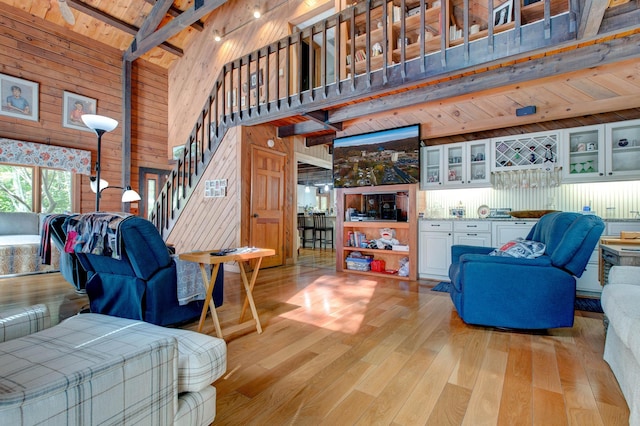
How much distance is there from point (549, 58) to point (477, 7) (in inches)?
55.4

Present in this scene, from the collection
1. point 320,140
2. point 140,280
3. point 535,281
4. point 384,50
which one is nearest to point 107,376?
point 140,280

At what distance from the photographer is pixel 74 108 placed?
6.43m

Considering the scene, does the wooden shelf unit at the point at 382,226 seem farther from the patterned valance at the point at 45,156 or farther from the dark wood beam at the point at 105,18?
the dark wood beam at the point at 105,18

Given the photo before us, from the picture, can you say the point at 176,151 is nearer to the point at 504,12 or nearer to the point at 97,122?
the point at 97,122

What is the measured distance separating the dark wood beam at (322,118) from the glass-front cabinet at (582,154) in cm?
322

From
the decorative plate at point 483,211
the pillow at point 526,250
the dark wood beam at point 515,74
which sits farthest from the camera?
the decorative plate at point 483,211

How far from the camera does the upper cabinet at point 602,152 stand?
3.76 m

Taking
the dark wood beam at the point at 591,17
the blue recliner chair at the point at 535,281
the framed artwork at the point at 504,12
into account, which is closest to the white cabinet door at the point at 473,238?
the blue recliner chair at the point at 535,281

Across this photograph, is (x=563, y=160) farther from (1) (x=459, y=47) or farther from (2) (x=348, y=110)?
(2) (x=348, y=110)

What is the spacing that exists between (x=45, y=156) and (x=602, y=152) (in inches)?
352

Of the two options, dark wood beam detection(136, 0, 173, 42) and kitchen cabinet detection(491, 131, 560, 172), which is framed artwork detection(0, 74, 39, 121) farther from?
kitchen cabinet detection(491, 131, 560, 172)

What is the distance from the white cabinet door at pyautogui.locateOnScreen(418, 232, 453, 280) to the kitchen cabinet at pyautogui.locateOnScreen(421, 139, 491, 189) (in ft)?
2.55

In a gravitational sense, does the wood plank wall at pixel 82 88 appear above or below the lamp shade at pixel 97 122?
above

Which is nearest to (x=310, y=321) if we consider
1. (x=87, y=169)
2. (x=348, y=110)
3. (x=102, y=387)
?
(x=102, y=387)
